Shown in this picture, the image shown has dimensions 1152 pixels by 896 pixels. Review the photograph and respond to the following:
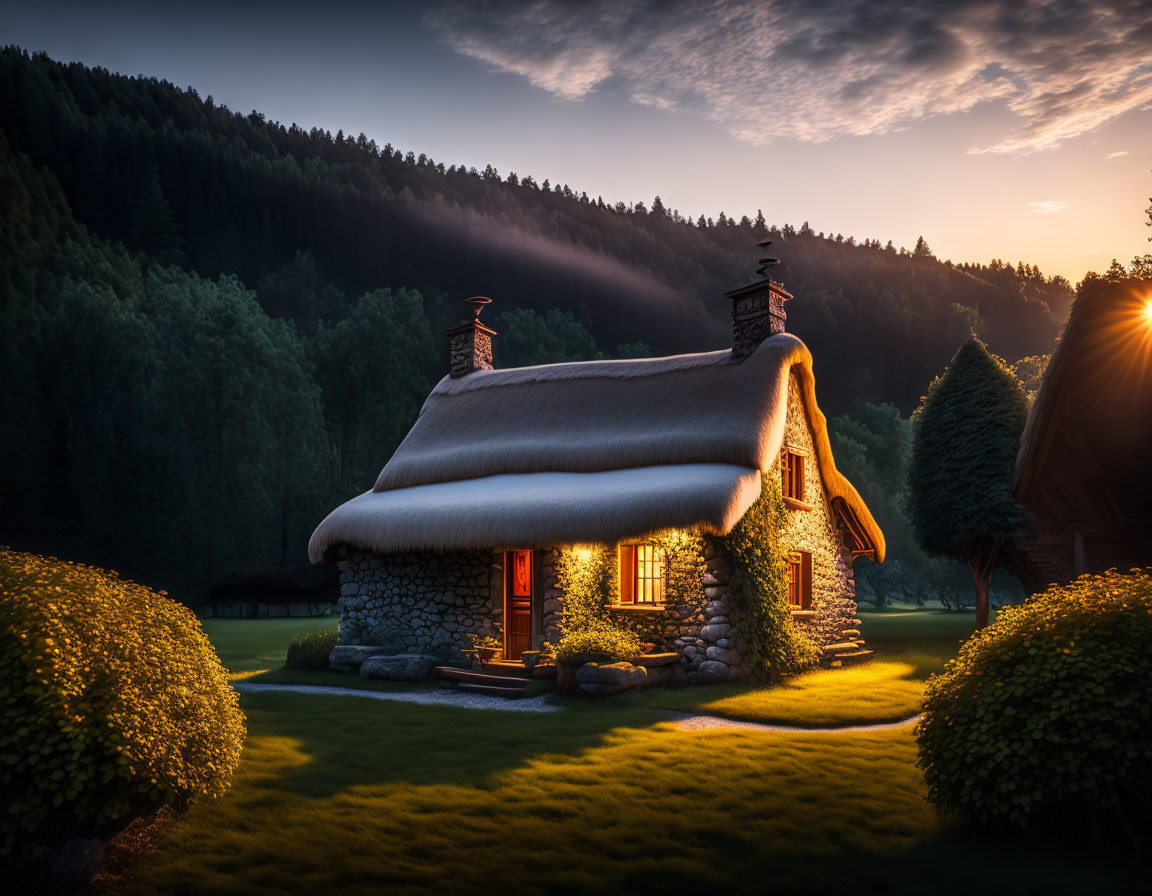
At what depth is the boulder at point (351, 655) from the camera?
1605 centimetres

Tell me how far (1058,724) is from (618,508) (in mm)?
9025

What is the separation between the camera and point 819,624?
59.4 ft

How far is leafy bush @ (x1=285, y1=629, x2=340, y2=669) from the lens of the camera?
54.6 feet

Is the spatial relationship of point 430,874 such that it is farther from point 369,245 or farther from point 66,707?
point 369,245

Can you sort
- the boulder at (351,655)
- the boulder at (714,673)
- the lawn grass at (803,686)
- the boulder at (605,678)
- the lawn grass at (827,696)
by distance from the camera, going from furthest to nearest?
the boulder at (351,655)
the boulder at (714,673)
the boulder at (605,678)
the lawn grass at (803,686)
the lawn grass at (827,696)

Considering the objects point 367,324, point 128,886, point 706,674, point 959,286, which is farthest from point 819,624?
point 959,286

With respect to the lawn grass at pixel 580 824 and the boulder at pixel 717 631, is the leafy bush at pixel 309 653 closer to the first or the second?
the lawn grass at pixel 580 824

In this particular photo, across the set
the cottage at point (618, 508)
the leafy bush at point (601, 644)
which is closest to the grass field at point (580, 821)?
the leafy bush at point (601, 644)

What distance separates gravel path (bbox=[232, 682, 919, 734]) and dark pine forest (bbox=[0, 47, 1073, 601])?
22090 millimetres

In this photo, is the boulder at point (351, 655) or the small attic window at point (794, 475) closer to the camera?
the boulder at point (351, 655)

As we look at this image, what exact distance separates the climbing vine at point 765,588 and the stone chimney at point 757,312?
3322mm

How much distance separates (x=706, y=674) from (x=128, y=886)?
9.93 m

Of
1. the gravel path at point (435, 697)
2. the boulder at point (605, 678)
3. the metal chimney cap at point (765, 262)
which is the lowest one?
the gravel path at point (435, 697)

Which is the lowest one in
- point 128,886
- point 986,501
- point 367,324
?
point 128,886
